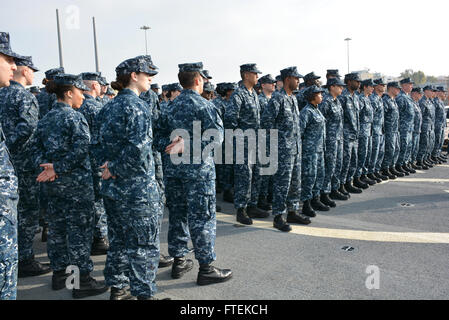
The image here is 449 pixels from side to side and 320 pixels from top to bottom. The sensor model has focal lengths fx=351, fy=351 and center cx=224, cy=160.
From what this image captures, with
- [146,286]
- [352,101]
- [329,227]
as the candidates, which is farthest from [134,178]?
[352,101]

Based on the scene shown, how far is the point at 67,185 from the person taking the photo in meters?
3.13

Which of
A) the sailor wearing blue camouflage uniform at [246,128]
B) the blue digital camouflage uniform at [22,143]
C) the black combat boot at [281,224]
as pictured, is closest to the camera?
the blue digital camouflage uniform at [22,143]

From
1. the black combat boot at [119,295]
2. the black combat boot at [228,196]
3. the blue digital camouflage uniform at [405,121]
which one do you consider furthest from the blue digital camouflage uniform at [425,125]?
the black combat boot at [119,295]

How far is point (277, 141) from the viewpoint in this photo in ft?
15.6

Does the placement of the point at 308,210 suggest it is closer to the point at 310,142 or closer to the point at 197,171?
the point at 310,142

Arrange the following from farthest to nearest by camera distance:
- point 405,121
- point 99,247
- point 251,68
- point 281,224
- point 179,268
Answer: point 405,121 → point 251,68 → point 281,224 → point 99,247 → point 179,268

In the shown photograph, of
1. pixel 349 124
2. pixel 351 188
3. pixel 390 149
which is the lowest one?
pixel 351 188

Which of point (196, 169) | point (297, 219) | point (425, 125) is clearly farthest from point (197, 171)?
point (425, 125)

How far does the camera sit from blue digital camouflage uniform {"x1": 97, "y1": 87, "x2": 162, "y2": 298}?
8.49 ft

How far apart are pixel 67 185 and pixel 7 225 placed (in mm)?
1345

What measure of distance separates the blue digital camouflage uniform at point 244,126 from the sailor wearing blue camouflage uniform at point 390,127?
3824 mm

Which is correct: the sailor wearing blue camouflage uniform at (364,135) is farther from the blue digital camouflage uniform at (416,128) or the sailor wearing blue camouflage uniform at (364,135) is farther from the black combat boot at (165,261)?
the black combat boot at (165,261)

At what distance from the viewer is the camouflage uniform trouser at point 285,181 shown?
15.3 ft
